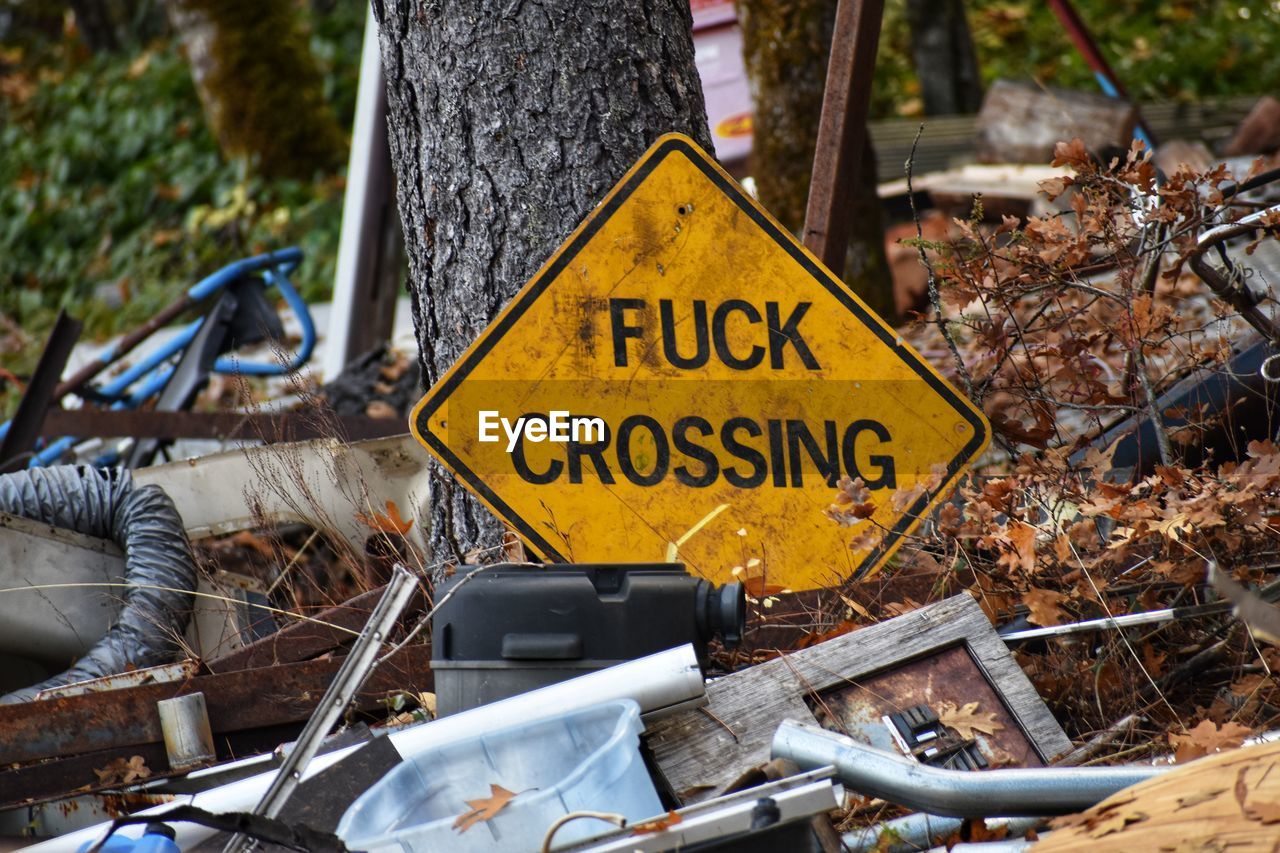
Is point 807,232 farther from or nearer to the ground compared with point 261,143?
nearer to the ground

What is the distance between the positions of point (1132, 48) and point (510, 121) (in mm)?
15819

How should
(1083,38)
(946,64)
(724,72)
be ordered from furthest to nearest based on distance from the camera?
(946,64) < (1083,38) < (724,72)

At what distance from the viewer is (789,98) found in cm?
732

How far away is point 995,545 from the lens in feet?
10.7

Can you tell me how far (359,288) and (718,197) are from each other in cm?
535

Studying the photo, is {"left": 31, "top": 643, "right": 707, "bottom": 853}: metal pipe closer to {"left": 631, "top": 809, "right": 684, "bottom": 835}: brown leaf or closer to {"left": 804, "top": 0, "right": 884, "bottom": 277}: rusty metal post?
{"left": 631, "top": 809, "right": 684, "bottom": 835}: brown leaf

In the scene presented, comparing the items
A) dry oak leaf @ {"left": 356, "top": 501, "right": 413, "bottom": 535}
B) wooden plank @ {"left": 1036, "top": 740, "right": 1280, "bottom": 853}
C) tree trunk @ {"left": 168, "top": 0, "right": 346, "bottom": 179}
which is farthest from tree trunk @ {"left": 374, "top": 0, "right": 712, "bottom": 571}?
tree trunk @ {"left": 168, "top": 0, "right": 346, "bottom": 179}

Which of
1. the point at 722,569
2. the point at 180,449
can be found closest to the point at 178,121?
the point at 180,449

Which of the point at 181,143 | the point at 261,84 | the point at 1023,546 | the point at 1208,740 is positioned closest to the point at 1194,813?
the point at 1208,740

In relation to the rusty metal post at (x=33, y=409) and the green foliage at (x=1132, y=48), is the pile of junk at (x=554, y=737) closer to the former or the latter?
the rusty metal post at (x=33, y=409)

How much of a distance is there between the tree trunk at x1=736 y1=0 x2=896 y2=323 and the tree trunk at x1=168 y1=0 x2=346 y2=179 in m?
9.18

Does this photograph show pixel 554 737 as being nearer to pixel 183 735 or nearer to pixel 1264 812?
pixel 183 735

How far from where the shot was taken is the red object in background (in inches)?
362

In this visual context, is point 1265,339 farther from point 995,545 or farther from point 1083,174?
point 995,545
